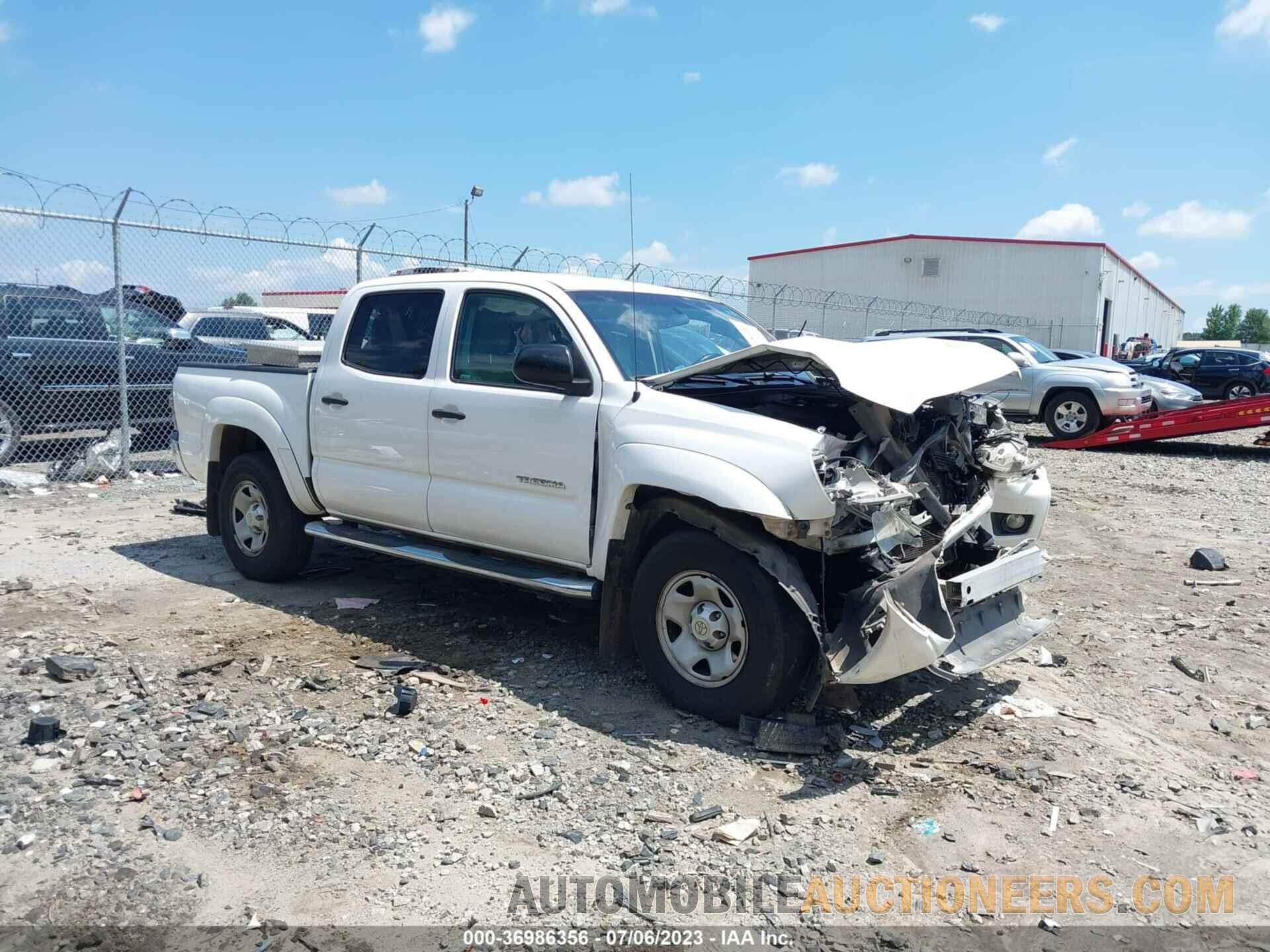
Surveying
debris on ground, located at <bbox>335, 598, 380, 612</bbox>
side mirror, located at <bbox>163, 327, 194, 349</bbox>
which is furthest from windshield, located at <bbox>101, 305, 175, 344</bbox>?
debris on ground, located at <bbox>335, 598, 380, 612</bbox>

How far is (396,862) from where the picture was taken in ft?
11.2

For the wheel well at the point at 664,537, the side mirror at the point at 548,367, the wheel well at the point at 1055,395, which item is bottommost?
the wheel well at the point at 664,537

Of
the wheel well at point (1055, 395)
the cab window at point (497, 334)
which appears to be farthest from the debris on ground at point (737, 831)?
the wheel well at point (1055, 395)

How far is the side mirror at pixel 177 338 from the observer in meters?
11.8

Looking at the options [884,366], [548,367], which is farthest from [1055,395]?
[548,367]

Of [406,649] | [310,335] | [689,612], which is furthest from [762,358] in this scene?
[310,335]

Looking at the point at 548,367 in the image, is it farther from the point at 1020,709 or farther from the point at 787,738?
the point at 1020,709

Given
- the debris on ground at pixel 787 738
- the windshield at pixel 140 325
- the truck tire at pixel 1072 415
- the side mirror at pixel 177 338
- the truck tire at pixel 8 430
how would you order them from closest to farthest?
1. the debris on ground at pixel 787 738
2. the truck tire at pixel 8 430
3. the windshield at pixel 140 325
4. the side mirror at pixel 177 338
5. the truck tire at pixel 1072 415

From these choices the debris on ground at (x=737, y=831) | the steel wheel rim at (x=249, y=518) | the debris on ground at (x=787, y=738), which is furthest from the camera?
the steel wheel rim at (x=249, y=518)

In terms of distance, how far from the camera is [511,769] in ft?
13.4

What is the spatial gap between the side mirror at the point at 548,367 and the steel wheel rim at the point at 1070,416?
13.1 m

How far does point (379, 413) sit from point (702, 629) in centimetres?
250

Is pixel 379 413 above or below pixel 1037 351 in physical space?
below

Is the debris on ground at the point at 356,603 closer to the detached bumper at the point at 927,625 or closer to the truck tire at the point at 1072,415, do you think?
the detached bumper at the point at 927,625
